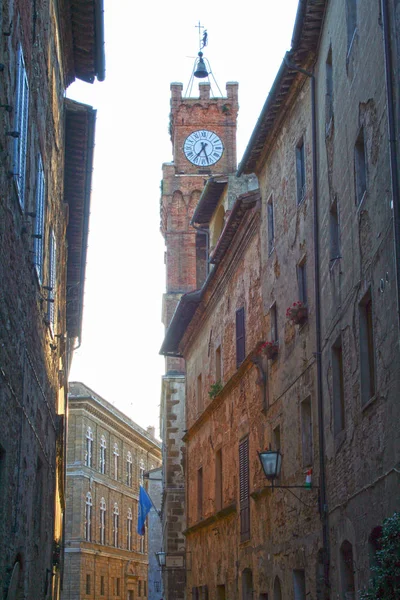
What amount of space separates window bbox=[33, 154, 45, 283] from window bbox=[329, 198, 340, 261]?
398cm

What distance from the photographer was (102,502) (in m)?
54.9

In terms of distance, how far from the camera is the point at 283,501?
16531mm

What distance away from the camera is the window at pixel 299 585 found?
50.5ft

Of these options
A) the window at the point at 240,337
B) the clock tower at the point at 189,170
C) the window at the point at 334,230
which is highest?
the clock tower at the point at 189,170

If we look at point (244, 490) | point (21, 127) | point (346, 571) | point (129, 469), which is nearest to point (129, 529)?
point (129, 469)

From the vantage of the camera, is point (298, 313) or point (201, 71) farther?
point (201, 71)

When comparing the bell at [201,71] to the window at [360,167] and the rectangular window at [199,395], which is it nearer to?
the rectangular window at [199,395]

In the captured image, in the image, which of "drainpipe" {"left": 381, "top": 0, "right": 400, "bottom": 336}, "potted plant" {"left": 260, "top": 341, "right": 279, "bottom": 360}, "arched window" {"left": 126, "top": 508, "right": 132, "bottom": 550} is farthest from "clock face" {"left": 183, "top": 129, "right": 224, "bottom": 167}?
"drainpipe" {"left": 381, "top": 0, "right": 400, "bottom": 336}

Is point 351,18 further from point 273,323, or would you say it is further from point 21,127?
point 273,323

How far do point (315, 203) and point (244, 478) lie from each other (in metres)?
7.57

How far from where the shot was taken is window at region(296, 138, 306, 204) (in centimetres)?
1628

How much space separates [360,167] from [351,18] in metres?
2.06

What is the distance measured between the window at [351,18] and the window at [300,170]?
3.61 meters

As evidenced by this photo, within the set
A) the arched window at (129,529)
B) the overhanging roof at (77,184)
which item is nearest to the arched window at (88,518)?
the arched window at (129,529)
